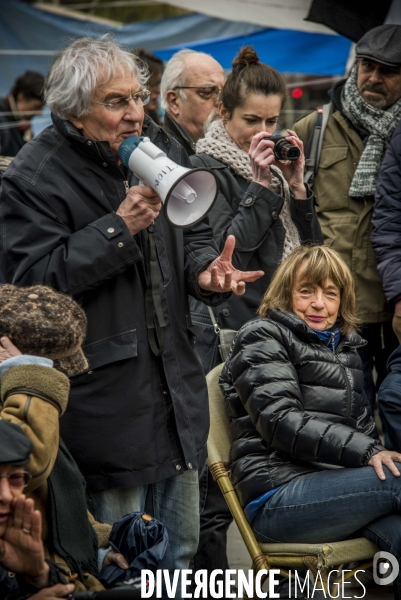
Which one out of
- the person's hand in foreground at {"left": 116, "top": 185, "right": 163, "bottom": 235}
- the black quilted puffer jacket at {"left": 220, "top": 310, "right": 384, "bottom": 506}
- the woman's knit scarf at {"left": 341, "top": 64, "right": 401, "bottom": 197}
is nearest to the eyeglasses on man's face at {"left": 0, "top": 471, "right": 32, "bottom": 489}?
the person's hand in foreground at {"left": 116, "top": 185, "right": 163, "bottom": 235}

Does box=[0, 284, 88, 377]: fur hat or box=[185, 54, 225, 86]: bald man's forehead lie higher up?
box=[0, 284, 88, 377]: fur hat

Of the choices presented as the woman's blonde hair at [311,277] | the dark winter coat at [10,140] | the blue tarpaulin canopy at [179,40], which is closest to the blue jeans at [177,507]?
the woman's blonde hair at [311,277]

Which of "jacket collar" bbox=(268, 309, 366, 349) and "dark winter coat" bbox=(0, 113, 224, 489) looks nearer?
"dark winter coat" bbox=(0, 113, 224, 489)

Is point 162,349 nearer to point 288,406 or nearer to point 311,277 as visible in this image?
point 288,406

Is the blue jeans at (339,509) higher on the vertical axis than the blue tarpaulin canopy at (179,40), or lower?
higher

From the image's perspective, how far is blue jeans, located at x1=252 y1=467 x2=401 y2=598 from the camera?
333 cm

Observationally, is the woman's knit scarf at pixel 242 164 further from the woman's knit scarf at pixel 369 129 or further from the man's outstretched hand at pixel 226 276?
the man's outstretched hand at pixel 226 276

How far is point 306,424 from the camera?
132 inches

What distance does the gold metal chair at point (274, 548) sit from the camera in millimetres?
3316

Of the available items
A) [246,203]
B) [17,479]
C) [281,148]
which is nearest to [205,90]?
[281,148]

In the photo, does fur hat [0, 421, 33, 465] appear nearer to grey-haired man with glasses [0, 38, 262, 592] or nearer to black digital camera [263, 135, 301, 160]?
grey-haired man with glasses [0, 38, 262, 592]

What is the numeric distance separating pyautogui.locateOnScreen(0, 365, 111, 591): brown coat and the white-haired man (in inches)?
104

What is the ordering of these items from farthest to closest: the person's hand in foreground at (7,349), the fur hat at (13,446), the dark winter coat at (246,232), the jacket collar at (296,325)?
the dark winter coat at (246,232) < the jacket collar at (296,325) < the person's hand in foreground at (7,349) < the fur hat at (13,446)

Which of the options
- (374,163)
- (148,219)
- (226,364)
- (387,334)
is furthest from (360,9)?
(148,219)
